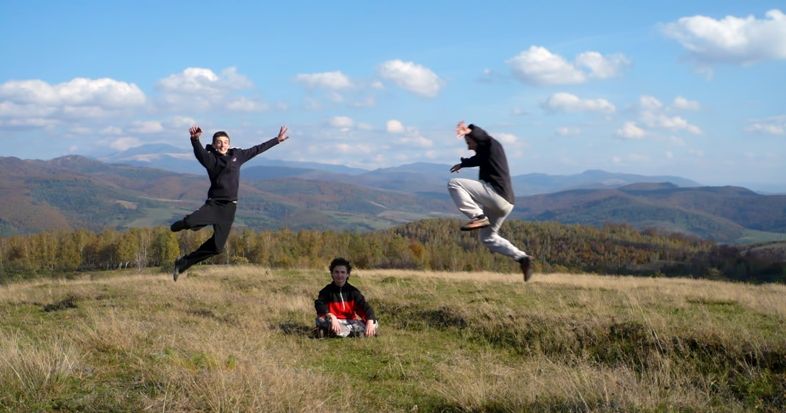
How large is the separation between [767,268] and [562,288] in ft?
304

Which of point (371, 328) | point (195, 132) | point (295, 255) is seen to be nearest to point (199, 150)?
point (195, 132)

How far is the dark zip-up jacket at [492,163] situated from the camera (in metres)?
9.34

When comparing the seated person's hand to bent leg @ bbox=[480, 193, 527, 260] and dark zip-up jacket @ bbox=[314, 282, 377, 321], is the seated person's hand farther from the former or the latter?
bent leg @ bbox=[480, 193, 527, 260]

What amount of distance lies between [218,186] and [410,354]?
4.54 metres

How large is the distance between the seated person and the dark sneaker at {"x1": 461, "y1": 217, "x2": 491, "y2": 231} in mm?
3190

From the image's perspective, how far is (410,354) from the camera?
9711 mm

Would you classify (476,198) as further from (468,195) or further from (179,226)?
(179,226)

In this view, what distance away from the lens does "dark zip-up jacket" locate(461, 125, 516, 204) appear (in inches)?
368

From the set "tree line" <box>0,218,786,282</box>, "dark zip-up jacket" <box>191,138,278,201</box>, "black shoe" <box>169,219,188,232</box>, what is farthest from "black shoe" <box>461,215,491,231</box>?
"tree line" <box>0,218,786,282</box>

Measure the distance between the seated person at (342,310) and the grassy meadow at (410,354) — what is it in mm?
350

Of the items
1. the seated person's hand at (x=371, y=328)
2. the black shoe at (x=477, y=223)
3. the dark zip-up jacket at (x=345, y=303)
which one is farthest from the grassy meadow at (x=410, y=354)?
the black shoe at (x=477, y=223)

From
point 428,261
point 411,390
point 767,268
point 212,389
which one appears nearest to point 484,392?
point 411,390

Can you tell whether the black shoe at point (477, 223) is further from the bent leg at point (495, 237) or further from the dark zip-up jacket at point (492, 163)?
the dark zip-up jacket at point (492, 163)

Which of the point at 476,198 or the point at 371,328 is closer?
the point at 476,198
